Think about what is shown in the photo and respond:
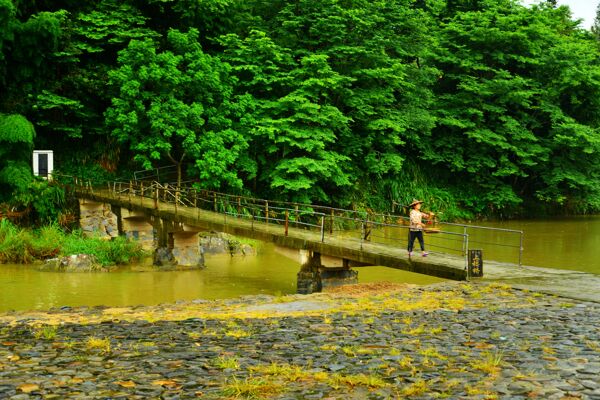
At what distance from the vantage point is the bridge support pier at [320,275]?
1839 cm

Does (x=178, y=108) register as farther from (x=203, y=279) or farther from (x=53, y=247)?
(x=203, y=279)

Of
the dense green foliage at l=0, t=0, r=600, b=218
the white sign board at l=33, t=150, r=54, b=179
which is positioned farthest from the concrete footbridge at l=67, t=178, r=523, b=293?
the dense green foliage at l=0, t=0, r=600, b=218

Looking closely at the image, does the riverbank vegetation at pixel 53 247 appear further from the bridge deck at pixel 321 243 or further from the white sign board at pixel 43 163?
the white sign board at pixel 43 163

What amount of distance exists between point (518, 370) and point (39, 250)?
21.8 metres

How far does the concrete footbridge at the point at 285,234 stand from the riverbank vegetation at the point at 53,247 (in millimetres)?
1460

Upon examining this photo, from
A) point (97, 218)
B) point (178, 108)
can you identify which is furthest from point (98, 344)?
point (97, 218)

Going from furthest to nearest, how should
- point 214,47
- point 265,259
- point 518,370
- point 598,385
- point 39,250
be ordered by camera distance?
point 214,47, point 265,259, point 39,250, point 518,370, point 598,385

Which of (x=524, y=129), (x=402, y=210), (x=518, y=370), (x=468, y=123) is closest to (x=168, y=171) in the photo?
(x=402, y=210)

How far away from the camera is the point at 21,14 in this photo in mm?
32750

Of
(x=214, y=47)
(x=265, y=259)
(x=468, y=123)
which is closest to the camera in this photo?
(x=265, y=259)

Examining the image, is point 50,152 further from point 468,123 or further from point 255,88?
point 468,123

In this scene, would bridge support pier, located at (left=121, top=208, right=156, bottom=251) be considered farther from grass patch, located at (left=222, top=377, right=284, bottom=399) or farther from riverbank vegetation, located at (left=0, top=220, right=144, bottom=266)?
grass patch, located at (left=222, top=377, right=284, bottom=399)

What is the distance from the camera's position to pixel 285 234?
19859mm

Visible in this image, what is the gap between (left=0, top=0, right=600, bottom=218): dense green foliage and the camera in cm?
3080
